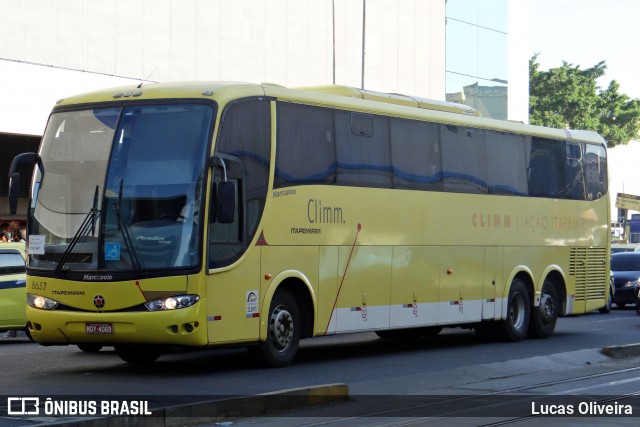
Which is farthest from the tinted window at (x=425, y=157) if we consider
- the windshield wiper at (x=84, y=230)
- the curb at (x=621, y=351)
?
the curb at (x=621, y=351)

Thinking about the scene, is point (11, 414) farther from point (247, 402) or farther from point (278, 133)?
point (278, 133)

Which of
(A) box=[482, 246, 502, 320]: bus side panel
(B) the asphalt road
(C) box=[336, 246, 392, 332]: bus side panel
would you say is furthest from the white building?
(C) box=[336, 246, 392, 332]: bus side panel

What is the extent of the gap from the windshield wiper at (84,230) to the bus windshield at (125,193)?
1 centimetres

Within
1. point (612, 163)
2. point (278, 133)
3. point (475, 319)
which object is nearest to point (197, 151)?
point (278, 133)

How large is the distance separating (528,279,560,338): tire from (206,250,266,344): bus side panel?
27.3 ft

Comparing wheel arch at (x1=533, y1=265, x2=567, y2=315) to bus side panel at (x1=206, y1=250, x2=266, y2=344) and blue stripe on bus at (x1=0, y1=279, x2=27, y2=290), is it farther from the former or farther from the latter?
blue stripe on bus at (x1=0, y1=279, x2=27, y2=290)

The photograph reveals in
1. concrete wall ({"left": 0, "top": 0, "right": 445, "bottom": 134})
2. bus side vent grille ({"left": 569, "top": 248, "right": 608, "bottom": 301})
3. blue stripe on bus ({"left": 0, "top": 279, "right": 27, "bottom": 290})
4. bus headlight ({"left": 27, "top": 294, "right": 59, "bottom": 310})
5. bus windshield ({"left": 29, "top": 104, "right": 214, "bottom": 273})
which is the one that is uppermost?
concrete wall ({"left": 0, "top": 0, "right": 445, "bottom": 134})

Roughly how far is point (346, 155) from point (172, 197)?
3.60 m

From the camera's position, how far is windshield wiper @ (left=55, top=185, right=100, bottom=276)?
48.5ft

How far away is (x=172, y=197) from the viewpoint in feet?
48.0

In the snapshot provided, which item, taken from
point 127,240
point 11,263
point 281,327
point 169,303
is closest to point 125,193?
point 127,240

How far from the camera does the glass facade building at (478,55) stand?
52.4 m

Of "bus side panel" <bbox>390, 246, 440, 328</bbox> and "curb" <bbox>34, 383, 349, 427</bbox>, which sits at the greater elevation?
"bus side panel" <bbox>390, 246, 440, 328</bbox>

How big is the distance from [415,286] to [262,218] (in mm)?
4097
